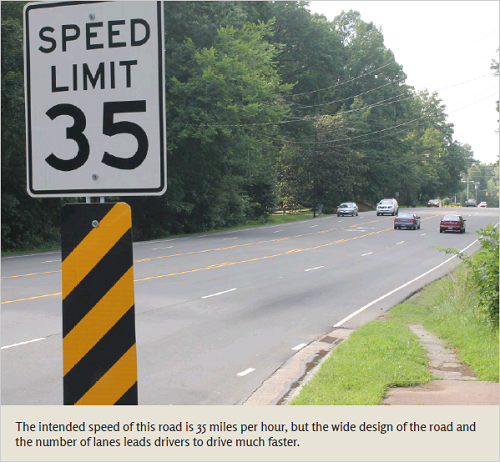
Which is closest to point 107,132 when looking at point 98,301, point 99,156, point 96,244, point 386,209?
point 99,156

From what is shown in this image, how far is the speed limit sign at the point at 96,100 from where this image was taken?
2863 mm

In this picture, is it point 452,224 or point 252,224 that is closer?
point 452,224

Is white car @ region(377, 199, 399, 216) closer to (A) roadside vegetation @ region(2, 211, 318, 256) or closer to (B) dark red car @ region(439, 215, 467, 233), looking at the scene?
(A) roadside vegetation @ region(2, 211, 318, 256)

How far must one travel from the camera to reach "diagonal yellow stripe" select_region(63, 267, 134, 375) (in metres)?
2.88

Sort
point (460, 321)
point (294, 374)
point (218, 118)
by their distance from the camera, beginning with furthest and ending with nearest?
point (218, 118) < point (460, 321) < point (294, 374)

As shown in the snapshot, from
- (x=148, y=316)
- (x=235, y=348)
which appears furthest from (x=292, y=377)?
(x=148, y=316)

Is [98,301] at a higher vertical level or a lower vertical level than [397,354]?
higher

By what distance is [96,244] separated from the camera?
9.40 feet

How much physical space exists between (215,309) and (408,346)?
5.23 metres

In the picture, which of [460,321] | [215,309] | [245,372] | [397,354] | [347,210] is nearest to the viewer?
[245,372]

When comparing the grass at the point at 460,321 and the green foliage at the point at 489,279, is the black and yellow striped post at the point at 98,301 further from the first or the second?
the green foliage at the point at 489,279

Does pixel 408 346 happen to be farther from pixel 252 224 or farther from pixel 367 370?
pixel 252 224

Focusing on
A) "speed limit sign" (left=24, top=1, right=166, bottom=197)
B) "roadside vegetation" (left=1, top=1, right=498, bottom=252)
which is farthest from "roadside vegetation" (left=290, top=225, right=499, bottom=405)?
"roadside vegetation" (left=1, top=1, right=498, bottom=252)

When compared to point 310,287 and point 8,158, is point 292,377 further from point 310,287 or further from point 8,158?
point 8,158
